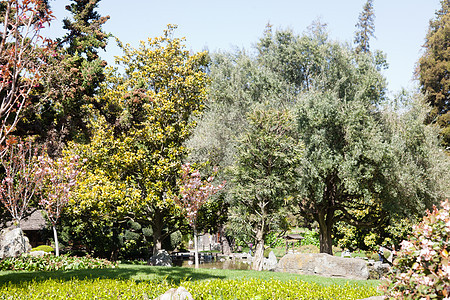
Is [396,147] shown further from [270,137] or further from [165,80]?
[165,80]

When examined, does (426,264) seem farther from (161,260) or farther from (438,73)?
(438,73)

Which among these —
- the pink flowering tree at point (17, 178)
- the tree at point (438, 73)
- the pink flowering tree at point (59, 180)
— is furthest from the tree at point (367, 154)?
the tree at point (438, 73)

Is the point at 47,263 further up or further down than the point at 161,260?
further up

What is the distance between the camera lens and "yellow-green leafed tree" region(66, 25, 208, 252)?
1600 cm

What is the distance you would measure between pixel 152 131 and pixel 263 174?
218 inches

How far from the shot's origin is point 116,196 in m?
15.4

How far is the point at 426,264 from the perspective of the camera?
411 centimetres

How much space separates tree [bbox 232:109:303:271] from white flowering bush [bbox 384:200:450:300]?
34.8ft

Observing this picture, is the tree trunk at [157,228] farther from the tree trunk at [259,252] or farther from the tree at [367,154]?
the tree at [367,154]

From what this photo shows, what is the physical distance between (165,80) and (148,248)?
11296mm

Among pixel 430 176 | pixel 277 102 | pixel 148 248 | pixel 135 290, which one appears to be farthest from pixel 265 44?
pixel 135 290

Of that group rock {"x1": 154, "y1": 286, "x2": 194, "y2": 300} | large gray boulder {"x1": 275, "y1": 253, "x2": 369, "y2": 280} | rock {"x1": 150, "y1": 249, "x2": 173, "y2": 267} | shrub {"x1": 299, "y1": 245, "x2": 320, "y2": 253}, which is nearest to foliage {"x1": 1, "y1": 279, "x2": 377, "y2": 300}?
rock {"x1": 154, "y1": 286, "x2": 194, "y2": 300}

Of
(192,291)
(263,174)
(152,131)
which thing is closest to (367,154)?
(263,174)

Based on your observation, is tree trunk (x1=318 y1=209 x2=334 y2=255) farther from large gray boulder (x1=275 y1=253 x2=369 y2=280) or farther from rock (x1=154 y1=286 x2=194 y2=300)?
rock (x1=154 y1=286 x2=194 y2=300)
